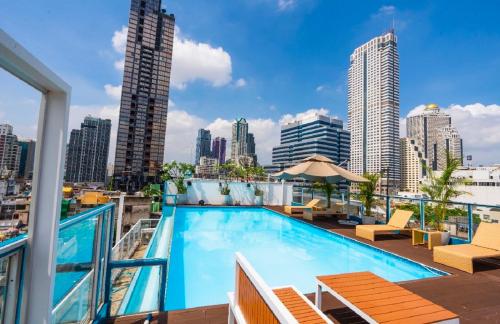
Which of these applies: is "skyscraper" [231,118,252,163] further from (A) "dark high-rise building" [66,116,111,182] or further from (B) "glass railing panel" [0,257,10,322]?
(B) "glass railing panel" [0,257,10,322]

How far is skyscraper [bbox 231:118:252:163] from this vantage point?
116650 millimetres

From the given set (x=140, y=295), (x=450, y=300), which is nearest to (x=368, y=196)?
(x=450, y=300)

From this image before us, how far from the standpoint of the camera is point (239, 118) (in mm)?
119188

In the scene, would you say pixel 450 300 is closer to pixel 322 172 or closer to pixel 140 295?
pixel 140 295

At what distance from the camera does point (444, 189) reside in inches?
258

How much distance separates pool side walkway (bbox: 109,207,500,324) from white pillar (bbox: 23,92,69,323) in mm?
1472

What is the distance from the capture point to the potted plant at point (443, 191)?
6.39m

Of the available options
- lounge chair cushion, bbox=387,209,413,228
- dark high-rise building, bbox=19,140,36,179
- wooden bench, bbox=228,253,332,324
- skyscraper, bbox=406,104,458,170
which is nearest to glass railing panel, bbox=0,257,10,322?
dark high-rise building, bbox=19,140,36,179

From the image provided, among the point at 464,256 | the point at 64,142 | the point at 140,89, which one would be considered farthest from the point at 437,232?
the point at 140,89

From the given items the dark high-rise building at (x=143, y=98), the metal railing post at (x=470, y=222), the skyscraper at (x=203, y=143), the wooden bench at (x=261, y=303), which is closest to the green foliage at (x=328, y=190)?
the metal railing post at (x=470, y=222)

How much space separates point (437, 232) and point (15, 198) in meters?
→ 7.90

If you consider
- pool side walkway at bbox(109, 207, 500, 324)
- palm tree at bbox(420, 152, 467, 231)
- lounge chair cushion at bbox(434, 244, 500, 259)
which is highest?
palm tree at bbox(420, 152, 467, 231)

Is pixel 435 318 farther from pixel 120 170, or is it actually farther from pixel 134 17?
pixel 134 17

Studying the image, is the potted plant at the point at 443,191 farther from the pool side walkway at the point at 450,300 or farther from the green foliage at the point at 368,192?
the green foliage at the point at 368,192
